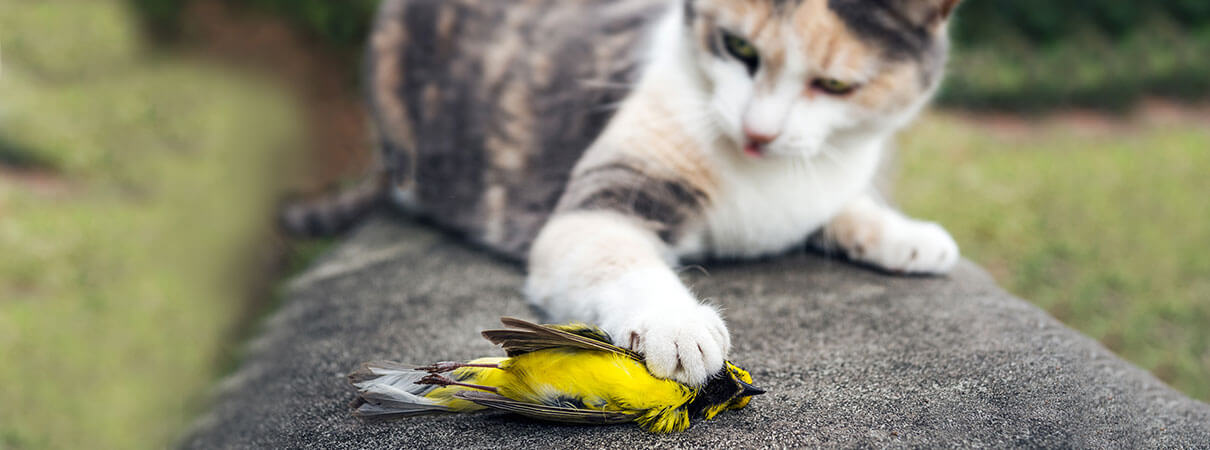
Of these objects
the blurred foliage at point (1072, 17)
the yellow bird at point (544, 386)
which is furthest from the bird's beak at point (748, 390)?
the blurred foliage at point (1072, 17)

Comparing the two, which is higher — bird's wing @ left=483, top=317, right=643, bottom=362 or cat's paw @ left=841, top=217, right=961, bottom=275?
bird's wing @ left=483, top=317, right=643, bottom=362

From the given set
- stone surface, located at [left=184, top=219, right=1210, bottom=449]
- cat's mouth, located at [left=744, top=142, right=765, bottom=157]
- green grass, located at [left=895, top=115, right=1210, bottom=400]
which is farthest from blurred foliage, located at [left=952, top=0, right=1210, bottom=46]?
cat's mouth, located at [left=744, top=142, right=765, bottom=157]

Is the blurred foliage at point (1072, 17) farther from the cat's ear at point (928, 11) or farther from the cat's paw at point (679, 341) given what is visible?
the cat's paw at point (679, 341)

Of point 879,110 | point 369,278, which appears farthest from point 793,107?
point 369,278

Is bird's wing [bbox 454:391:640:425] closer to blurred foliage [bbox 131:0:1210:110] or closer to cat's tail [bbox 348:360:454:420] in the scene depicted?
cat's tail [bbox 348:360:454:420]

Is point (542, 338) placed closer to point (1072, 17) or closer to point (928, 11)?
point (928, 11)

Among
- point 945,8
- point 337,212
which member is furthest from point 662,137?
point 337,212
